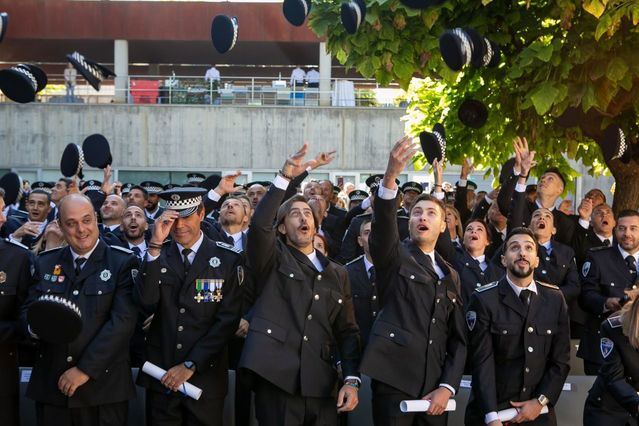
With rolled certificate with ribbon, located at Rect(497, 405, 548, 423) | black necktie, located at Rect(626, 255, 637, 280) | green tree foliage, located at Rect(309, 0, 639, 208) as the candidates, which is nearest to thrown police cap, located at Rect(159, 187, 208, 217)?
rolled certificate with ribbon, located at Rect(497, 405, 548, 423)

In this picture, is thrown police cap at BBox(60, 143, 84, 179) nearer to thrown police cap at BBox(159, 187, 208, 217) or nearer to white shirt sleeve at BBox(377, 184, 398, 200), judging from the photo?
thrown police cap at BBox(159, 187, 208, 217)

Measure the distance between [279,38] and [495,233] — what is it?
19804 mm

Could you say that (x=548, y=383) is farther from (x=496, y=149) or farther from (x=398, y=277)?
(x=496, y=149)

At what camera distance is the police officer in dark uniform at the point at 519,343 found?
20.2 ft

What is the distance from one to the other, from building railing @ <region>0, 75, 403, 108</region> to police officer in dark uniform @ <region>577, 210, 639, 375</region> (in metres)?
18.4

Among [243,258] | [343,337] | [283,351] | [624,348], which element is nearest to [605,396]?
[624,348]

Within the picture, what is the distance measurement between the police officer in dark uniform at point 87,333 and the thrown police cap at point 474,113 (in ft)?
19.8

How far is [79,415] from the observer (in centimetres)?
597

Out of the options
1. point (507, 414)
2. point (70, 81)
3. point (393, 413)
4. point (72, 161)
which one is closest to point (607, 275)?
point (507, 414)

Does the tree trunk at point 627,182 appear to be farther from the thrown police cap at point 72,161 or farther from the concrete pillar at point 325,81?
the concrete pillar at point 325,81

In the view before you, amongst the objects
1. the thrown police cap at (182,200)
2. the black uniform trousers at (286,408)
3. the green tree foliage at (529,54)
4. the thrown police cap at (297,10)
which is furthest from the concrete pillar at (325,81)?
the black uniform trousers at (286,408)

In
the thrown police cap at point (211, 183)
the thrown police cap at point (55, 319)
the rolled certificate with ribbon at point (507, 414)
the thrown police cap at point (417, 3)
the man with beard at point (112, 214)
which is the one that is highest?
the thrown police cap at point (417, 3)

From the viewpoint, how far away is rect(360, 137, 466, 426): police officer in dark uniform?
5.71m

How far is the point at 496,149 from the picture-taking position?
501 inches
